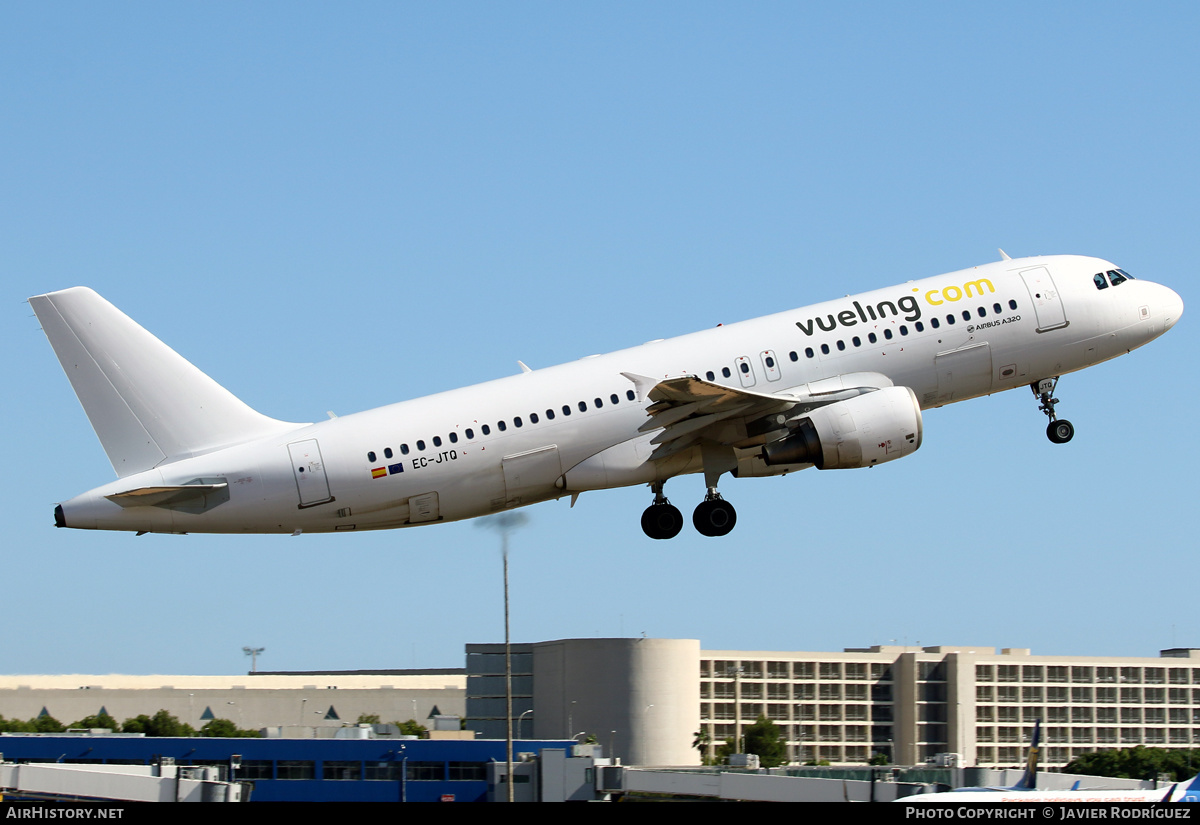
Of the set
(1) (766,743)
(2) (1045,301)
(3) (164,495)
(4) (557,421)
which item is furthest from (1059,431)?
(1) (766,743)

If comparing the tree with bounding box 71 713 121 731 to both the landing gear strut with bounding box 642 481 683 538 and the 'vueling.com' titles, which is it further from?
the 'vueling.com' titles

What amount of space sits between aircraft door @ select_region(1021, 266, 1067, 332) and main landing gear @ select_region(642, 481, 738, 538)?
11402 millimetres

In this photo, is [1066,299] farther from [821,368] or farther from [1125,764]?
[1125,764]

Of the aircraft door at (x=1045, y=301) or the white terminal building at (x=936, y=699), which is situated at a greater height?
the aircraft door at (x=1045, y=301)

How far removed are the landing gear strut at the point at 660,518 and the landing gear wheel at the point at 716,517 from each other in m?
1.07

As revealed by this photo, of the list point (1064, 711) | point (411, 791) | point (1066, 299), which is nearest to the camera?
point (1066, 299)

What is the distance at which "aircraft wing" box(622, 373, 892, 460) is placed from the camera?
130 ft

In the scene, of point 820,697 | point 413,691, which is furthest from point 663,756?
point 413,691

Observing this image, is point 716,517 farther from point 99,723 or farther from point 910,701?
point 99,723

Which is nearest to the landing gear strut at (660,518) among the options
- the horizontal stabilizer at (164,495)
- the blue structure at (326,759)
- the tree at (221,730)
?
the horizontal stabilizer at (164,495)

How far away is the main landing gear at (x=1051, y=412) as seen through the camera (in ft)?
152

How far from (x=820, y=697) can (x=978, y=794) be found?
80725 millimetres

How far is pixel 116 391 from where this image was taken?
40.4 meters

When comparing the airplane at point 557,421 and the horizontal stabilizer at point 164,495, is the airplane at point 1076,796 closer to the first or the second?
the airplane at point 557,421
